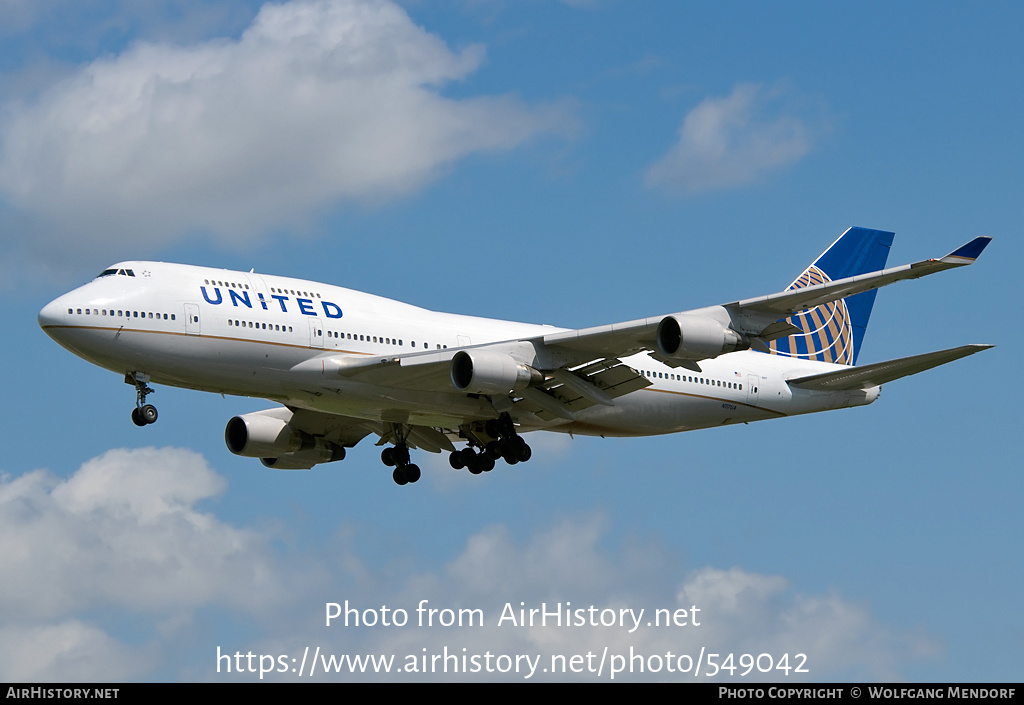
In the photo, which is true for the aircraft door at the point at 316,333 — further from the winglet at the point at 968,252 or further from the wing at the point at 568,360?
the winglet at the point at 968,252

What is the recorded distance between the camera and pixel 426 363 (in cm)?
3500

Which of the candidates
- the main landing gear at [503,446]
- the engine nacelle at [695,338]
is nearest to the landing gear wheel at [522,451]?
the main landing gear at [503,446]

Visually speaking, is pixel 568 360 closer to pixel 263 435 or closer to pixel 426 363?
pixel 426 363

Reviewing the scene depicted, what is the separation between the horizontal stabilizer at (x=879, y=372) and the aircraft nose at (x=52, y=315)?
72.0 ft

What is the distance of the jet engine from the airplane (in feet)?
0.15

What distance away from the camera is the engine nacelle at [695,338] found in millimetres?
33188

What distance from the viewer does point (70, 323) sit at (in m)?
33.2

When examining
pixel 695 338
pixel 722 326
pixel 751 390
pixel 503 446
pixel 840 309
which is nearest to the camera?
pixel 695 338

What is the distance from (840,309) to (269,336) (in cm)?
2208

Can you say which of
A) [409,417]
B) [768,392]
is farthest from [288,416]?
[768,392]

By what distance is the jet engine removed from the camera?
1645 inches

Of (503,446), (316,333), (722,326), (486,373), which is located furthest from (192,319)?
(722,326)
